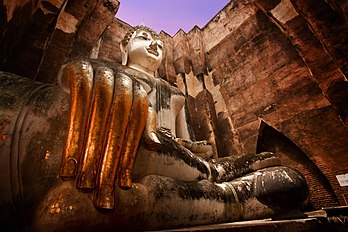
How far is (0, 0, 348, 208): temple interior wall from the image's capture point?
2.34 metres

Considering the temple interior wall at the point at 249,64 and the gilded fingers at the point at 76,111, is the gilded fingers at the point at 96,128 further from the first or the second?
the temple interior wall at the point at 249,64

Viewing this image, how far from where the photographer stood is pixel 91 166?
36.3 inches

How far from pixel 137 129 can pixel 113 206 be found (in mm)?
423

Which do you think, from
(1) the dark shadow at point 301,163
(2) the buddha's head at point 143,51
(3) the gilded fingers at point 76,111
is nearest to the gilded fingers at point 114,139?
(3) the gilded fingers at point 76,111

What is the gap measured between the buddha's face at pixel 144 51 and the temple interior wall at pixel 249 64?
926 millimetres

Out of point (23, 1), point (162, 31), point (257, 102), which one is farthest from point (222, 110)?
point (23, 1)

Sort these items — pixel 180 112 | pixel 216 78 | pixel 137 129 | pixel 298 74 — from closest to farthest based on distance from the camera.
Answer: pixel 137 129 < pixel 180 112 < pixel 298 74 < pixel 216 78

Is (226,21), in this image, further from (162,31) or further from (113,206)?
(113,206)

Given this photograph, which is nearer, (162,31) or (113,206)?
(113,206)

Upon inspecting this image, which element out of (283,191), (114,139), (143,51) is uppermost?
(143,51)

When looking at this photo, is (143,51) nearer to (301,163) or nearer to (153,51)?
(153,51)

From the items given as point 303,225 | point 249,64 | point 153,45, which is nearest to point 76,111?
point 303,225

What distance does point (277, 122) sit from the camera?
3594 mm

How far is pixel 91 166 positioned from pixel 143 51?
85.9 inches
